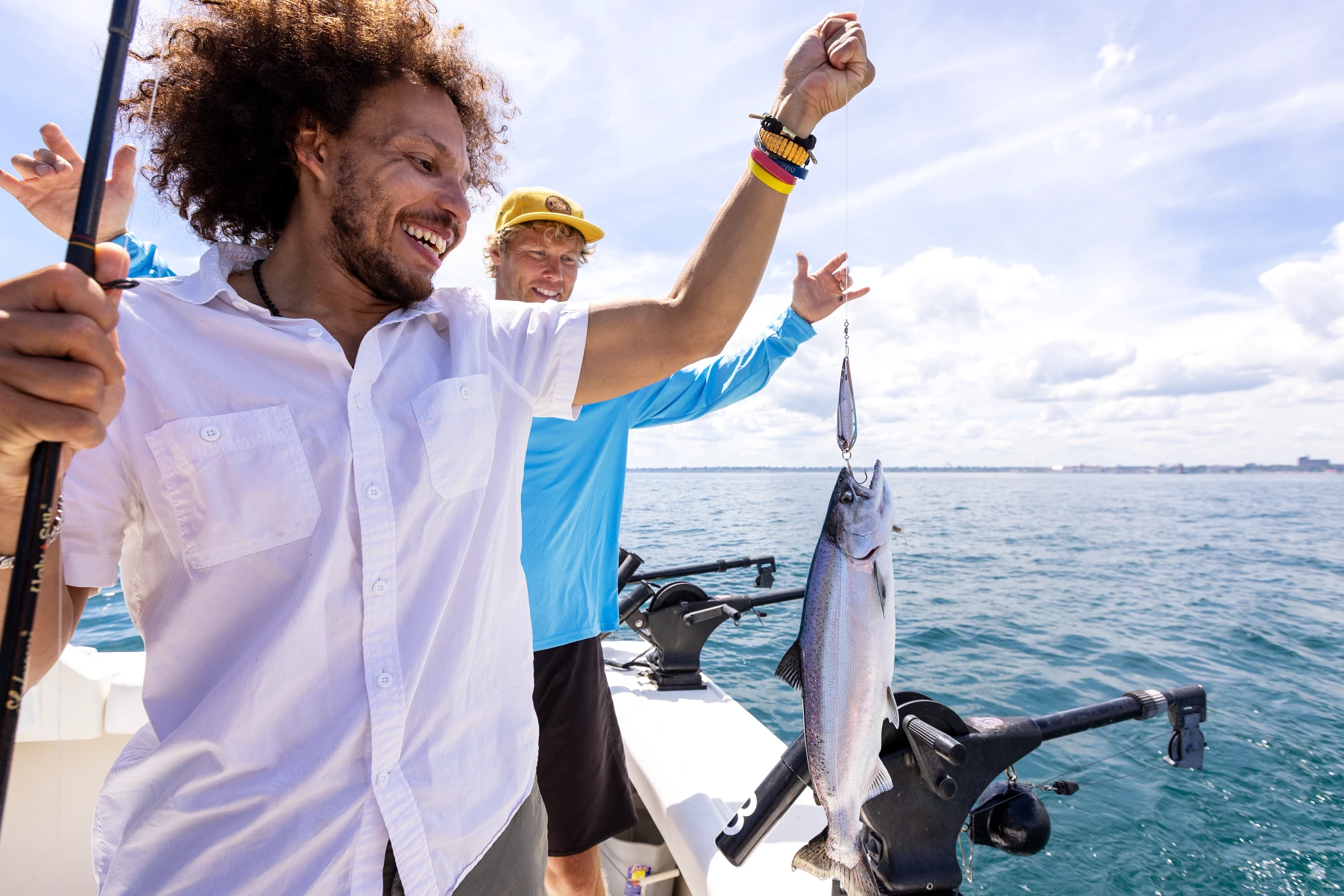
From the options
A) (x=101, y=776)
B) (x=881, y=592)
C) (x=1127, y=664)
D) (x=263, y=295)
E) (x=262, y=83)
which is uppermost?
(x=262, y=83)

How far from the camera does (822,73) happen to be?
1574 millimetres

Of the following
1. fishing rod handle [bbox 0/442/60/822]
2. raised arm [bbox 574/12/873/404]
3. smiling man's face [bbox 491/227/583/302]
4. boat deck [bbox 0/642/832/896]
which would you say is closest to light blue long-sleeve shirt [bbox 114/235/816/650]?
smiling man's face [bbox 491/227/583/302]

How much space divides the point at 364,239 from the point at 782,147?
3.10ft

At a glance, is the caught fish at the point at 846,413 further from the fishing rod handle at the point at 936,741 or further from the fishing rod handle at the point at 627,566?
the fishing rod handle at the point at 627,566

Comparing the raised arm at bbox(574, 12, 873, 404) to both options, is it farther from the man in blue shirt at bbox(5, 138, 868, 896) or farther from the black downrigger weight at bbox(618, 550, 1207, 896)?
the black downrigger weight at bbox(618, 550, 1207, 896)

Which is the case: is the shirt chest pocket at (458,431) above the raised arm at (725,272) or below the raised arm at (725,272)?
below

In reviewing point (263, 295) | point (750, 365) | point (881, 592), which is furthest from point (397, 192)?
point (750, 365)

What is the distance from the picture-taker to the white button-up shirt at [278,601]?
3.87ft

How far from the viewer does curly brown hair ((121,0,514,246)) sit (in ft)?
5.23

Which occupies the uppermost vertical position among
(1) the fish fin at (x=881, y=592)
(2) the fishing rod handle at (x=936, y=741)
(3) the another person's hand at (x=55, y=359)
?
(3) the another person's hand at (x=55, y=359)

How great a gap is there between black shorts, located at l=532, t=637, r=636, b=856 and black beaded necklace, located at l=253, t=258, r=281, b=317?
165 centimetres

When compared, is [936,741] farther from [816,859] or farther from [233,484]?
[233,484]

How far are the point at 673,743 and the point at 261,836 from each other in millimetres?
2636

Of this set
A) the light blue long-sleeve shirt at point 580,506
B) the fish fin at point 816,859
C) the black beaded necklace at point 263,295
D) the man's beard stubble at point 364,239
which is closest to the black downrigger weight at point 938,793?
the fish fin at point 816,859
